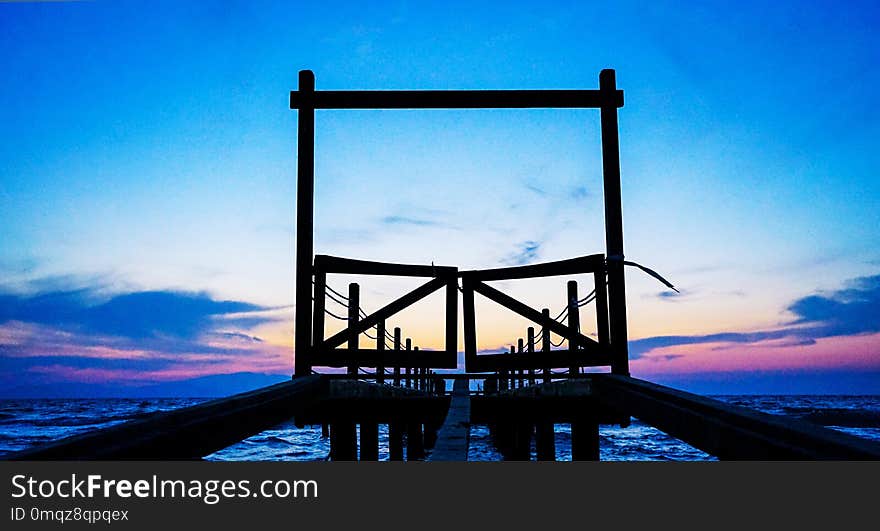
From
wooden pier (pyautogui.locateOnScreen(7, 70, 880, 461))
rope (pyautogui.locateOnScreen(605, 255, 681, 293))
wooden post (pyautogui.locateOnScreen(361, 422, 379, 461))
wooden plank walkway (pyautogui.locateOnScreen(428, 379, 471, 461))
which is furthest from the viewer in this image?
wooden post (pyautogui.locateOnScreen(361, 422, 379, 461))

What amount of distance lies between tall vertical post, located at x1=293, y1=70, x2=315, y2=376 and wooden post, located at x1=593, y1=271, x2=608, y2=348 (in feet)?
11.1

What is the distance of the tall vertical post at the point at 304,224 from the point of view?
24.8 ft

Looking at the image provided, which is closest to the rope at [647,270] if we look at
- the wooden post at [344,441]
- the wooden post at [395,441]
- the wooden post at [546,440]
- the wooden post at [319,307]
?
the wooden post at [319,307]

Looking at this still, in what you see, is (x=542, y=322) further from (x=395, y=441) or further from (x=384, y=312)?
(x=395, y=441)

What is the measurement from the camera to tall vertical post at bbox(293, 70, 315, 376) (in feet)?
24.8

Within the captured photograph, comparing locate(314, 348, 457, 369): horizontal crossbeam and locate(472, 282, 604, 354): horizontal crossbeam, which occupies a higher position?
locate(472, 282, 604, 354): horizontal crossbeam

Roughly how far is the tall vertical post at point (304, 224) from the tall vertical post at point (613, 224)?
137 inches

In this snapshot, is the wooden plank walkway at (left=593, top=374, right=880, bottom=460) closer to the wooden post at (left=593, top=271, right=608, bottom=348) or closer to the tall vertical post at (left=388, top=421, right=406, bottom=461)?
the wooden post at (left=593, top=271, right=608, bottom=348)

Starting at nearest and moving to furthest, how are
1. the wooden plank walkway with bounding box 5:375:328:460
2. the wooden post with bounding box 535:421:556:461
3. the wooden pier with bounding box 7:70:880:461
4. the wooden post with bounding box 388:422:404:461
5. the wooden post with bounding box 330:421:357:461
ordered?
the wooden plank walkway with bounding box 5:375:328:460
the wooden pier with bounding box 7:70:880:461
the wooden post with bounding box 330:421:357:461
the wooden post with bounding box 535:421:556:461
the wooden post with bounding box 388:422:404:461
